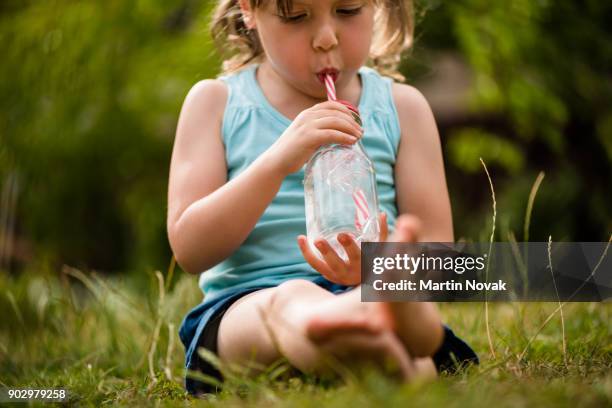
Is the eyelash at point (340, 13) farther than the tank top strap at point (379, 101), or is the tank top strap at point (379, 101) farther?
the tank top strap at point (379, 101)

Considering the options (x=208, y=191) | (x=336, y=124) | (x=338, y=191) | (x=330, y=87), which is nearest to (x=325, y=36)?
(x=330, y=87)

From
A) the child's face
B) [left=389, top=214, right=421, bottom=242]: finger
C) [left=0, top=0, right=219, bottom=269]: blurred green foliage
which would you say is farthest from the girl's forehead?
[left=0, top=0, right=219, bottom=269]: blurred green foliage

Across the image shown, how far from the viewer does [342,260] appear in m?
1.82

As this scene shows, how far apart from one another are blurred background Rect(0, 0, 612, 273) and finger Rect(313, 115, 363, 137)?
1040mm

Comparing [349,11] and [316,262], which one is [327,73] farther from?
[316,262]

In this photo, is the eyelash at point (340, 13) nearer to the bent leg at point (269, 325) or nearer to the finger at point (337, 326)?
the bent leg at point (269, 325)

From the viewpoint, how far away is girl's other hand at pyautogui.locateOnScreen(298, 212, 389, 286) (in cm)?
178

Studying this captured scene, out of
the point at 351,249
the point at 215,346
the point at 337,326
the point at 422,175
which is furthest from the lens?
the point at 422,175

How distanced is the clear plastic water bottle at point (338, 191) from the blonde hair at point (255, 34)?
0.58 metres

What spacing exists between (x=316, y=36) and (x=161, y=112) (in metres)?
4.61

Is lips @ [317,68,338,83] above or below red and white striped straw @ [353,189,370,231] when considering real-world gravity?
above

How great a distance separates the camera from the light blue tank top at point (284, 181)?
7.14ft

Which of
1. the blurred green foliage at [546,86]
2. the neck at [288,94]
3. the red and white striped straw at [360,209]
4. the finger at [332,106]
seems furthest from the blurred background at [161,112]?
the finger at [332,106]

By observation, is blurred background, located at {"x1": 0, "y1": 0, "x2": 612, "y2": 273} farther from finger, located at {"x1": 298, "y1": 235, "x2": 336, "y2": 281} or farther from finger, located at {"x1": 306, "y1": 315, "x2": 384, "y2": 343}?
finger, located at {"x1": 306, "y1": 315, "x2": 384, "y2": 343}
